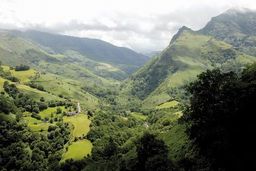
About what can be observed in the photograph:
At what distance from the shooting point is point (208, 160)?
106250 millimetres

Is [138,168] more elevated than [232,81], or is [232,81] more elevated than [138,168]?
[232,81]

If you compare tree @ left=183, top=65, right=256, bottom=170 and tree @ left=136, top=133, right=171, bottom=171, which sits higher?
tree @ left=183, top=65, right=256, bottom=170

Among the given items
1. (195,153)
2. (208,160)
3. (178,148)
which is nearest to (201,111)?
(208,160)

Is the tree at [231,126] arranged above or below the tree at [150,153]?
above

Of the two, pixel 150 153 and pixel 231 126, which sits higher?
pixel 231 126

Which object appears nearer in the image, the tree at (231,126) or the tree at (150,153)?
the tree at (231,126)

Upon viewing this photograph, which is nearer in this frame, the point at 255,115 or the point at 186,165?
the point at 255,115

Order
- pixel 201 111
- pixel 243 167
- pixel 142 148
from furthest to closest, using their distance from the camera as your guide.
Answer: pixel 142 148, pixel 201 111, pixel 243 167

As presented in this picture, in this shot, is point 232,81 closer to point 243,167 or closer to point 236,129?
point 236,129

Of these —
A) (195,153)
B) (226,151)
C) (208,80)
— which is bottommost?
(195,153)

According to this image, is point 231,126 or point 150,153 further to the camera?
point 150,153

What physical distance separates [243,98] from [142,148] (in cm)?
3970

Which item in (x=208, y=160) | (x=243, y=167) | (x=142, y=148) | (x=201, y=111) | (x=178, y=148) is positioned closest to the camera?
(x=243, y=167)

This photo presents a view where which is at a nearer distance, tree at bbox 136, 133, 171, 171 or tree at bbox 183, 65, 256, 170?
tree at bbox 183, 65, 256, 170
